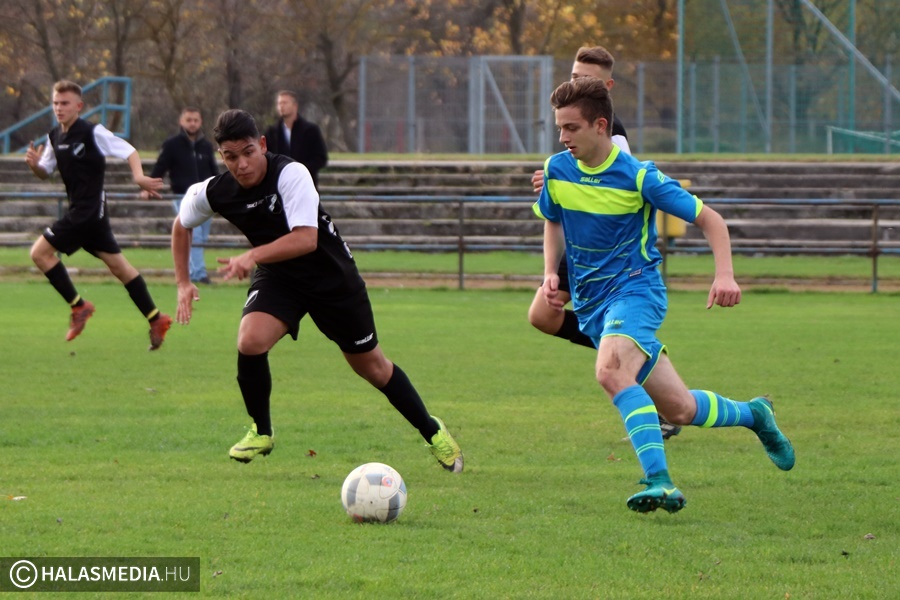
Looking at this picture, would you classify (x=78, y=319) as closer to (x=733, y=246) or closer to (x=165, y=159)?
(x=165, y=159)

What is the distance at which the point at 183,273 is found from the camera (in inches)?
248

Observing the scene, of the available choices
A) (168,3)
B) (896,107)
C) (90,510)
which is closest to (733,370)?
(90,510)

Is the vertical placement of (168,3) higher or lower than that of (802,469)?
higher

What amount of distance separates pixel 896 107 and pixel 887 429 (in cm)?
2293

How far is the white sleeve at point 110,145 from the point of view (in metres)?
10.6

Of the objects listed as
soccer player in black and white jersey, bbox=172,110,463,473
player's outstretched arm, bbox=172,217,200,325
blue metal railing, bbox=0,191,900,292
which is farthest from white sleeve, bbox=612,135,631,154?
blue metal railing, bbox=0,191,900,292

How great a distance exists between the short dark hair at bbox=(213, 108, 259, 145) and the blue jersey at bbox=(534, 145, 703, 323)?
4.33ft

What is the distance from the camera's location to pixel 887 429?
7.33 meters

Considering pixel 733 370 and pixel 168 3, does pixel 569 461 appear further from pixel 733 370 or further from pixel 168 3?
pixel 168 3

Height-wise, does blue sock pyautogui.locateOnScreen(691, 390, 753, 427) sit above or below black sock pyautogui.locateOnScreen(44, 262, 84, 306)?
above

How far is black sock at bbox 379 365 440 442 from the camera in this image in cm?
628

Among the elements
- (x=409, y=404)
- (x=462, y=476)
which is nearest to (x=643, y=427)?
(x=462, y=476)

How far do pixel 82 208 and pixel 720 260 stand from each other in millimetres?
6892

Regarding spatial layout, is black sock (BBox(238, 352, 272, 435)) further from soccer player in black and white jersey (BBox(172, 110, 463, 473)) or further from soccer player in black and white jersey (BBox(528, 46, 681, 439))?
soccer player in black and white jersey (BBox(528, 46, 681, 439))
